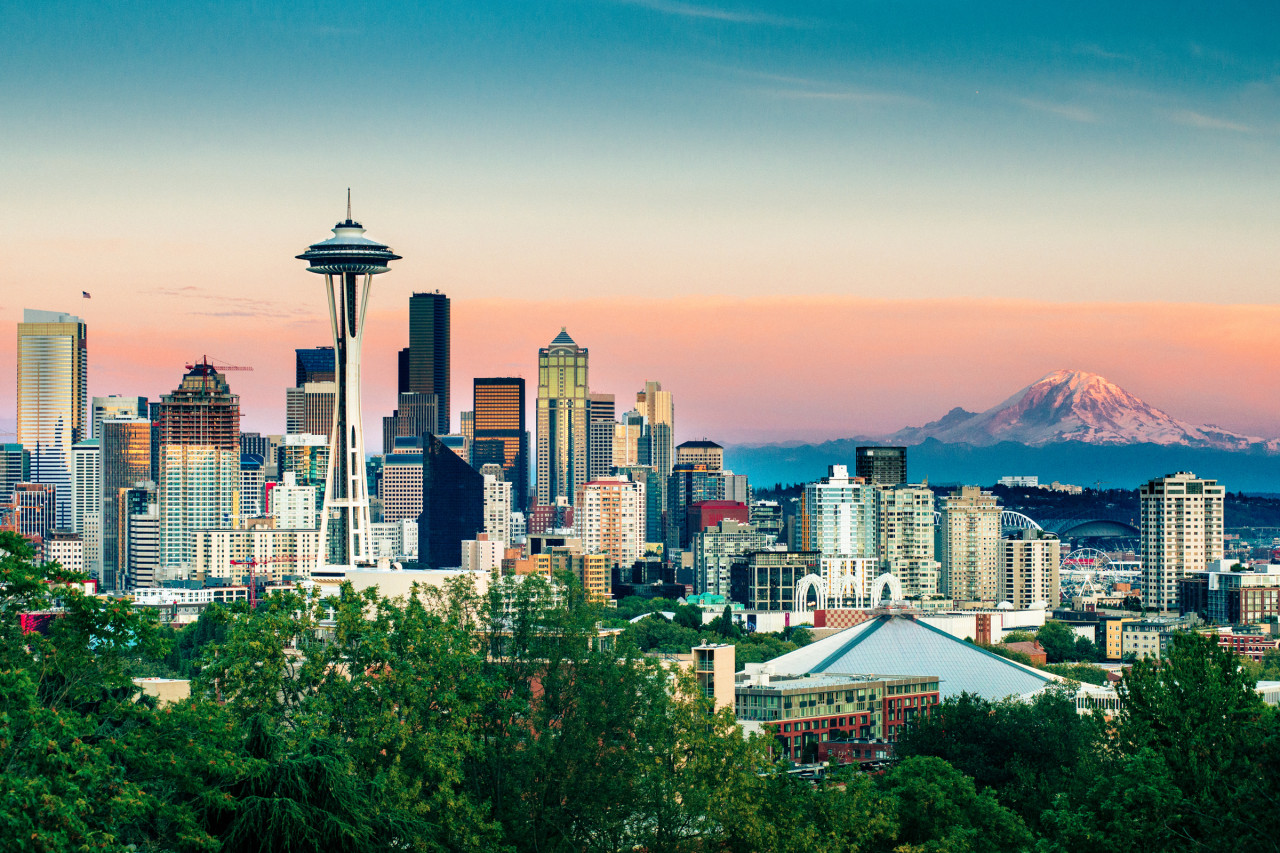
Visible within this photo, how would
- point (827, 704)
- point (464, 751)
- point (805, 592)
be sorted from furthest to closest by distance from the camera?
point (805, 592)
point (827, 704)
point (464, 751)

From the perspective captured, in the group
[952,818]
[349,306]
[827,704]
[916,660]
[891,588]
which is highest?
[349,306]

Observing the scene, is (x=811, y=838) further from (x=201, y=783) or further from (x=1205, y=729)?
(x=201, y=783)

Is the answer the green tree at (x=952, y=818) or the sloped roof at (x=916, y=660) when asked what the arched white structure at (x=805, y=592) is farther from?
the green tree at (x=952, y=818)

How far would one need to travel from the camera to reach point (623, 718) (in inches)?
1681

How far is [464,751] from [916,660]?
8831 centimetres

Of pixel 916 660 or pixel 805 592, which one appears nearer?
pixel 916 660

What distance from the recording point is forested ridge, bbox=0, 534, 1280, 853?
28.6 m

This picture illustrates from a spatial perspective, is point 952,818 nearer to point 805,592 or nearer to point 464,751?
point 464,751

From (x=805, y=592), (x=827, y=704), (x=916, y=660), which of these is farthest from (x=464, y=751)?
(x=805, y=592)

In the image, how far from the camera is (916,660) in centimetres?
12362

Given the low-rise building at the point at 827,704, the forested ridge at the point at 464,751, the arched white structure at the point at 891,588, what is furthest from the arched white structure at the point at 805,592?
the forested ridge at the point at 464,751

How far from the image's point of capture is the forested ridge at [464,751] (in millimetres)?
28562

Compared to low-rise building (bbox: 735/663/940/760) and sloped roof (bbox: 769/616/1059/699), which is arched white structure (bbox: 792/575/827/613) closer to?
sloped roof (bbox: 769/616/1059/699)

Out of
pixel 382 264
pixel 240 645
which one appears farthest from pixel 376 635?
pixel 382 264
